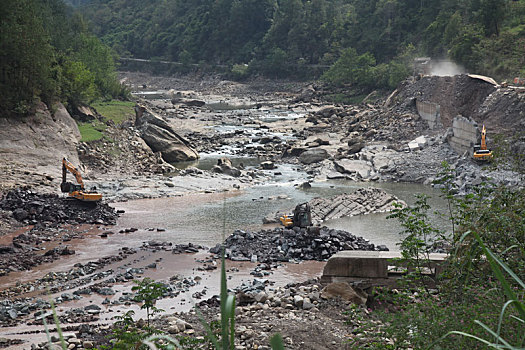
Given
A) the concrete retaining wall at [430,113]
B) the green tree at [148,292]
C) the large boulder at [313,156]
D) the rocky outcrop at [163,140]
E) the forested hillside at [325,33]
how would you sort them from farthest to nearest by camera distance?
the forested hillside at [325,33], the concrete retaining wall at [430,113], the rocky outcrop at [163,140], the large boulder at [313,156], the green tree at [148,292]

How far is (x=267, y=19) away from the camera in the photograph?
110688mm

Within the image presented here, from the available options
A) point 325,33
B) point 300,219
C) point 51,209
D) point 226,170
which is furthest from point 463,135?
point 325,33

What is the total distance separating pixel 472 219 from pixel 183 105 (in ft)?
207

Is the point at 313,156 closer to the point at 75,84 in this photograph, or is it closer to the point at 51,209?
the point at 75,84

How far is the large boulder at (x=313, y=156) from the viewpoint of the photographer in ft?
119

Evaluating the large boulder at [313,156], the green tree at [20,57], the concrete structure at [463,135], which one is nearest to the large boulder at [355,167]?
the large boulder at [313,156]

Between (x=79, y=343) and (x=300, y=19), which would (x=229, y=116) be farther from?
(x=79, y=343)

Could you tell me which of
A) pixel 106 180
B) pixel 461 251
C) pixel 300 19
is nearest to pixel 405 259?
pixel 461 251

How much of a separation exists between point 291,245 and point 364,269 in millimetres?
6151

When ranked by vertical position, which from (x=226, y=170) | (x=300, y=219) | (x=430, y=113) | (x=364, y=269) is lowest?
(x=226, y=170)

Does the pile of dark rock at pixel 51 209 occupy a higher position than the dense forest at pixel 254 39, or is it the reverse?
the dense forest at pixel 254 39

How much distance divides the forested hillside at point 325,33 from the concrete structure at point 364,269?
33358 mm

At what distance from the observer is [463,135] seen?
3209 cm

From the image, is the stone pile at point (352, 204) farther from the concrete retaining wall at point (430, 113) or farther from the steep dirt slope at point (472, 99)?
the concrete retaining wall at point (430, 113)
